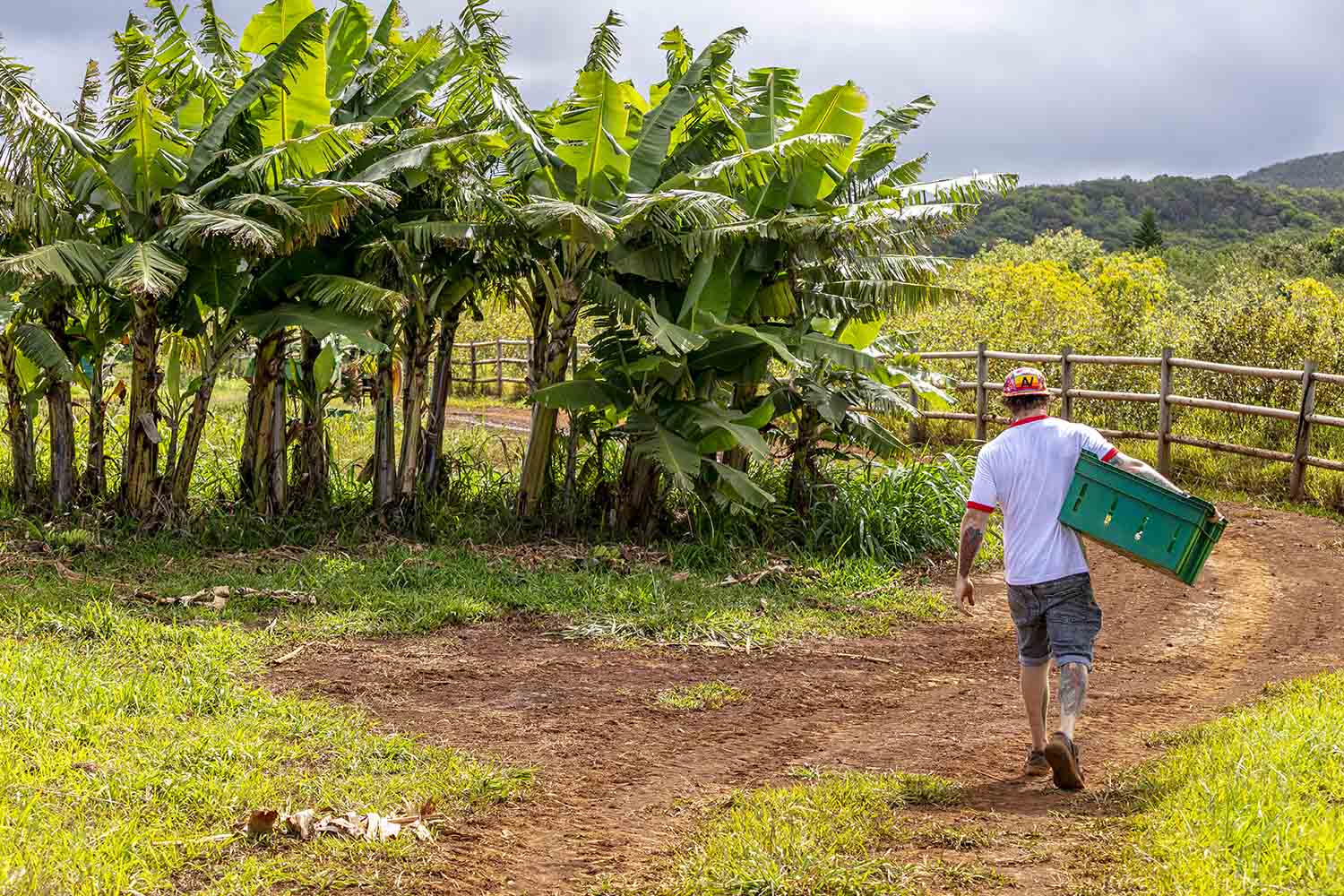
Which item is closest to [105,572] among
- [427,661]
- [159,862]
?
[427,661]

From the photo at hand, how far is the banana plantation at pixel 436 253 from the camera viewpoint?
9992 mm

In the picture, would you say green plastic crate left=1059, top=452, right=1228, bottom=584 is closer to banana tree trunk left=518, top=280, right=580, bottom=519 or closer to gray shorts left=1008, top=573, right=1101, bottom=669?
gray shorts left=1008, top=573, right=1101, bottom=669

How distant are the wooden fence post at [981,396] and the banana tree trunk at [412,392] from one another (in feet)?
29.9

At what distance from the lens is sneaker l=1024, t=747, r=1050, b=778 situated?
594cm

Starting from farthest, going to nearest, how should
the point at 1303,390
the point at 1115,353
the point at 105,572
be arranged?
the point at 1115,353
the point at 1303,390
the point at 105,572

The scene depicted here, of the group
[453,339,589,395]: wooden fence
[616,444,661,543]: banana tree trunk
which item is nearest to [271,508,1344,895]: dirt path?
[616,444,661,543]: banana tree trunk

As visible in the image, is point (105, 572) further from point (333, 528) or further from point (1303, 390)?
point (1303, 390)

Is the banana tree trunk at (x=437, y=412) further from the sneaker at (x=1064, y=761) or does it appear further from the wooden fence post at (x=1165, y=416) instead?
the wooden fence post at (x=1165, y=416)

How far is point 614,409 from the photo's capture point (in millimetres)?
11344

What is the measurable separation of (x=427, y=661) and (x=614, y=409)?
400 cm

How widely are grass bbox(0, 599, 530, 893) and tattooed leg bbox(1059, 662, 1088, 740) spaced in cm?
243

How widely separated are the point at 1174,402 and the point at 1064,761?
11063 millimetres

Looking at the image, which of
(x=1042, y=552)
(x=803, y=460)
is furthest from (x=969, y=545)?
(x=803, y=460)

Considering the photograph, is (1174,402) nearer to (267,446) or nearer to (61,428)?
(267,446)
